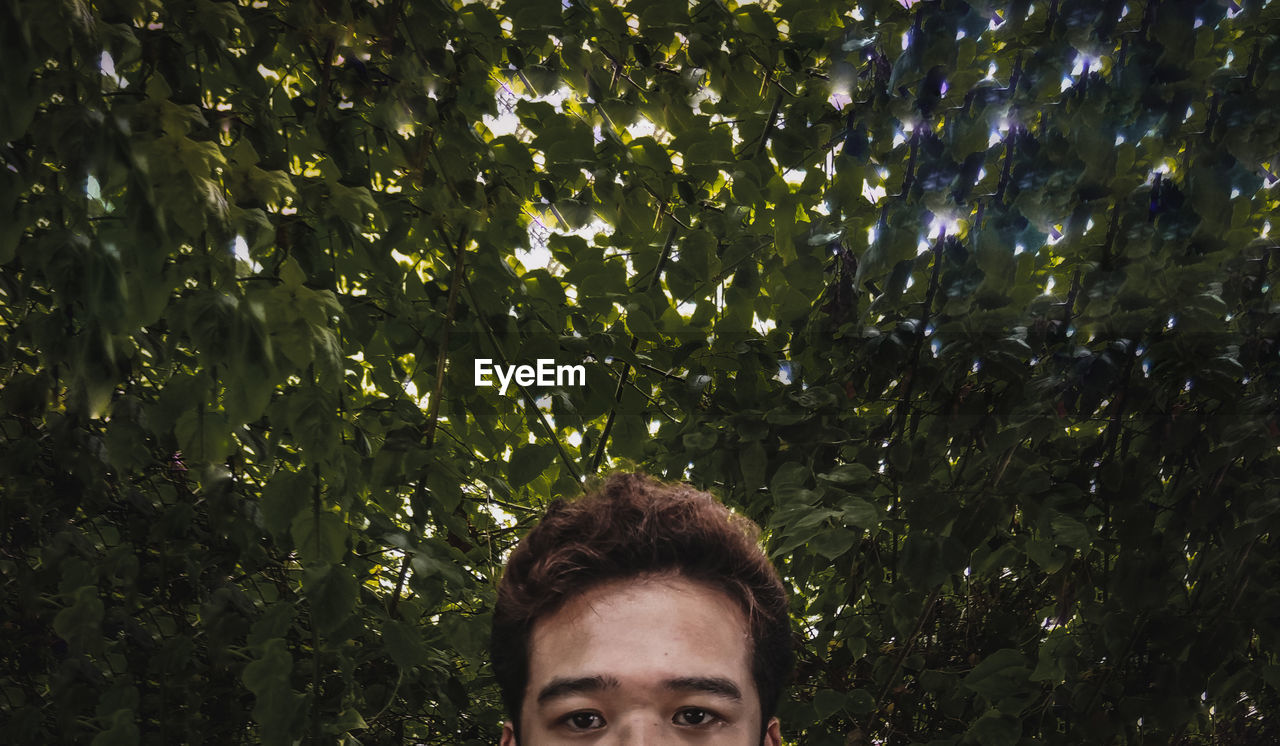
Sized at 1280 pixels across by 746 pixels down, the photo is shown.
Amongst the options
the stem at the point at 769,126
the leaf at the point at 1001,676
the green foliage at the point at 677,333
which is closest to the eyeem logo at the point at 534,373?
the green foliage at the point at 677,333

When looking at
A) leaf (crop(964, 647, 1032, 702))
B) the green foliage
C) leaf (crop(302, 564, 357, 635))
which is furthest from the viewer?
leaf (crop(964, 647, 1032, 702))

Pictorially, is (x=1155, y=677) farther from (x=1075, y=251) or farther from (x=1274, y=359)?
(x=1075, y=251)

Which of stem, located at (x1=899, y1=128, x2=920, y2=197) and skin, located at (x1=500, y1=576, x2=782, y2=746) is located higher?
stem, located at (x1=899, y1=128, x2=920, y2=197)

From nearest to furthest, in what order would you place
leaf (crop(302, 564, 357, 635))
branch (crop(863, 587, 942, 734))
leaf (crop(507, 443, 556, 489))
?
1. leaf (crop(302, 564, 357, 635))
2. branch (crop(863, 587, 942, 734))
3. leaf (crop(507, 443, 556, 489))

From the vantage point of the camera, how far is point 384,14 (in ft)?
5.86

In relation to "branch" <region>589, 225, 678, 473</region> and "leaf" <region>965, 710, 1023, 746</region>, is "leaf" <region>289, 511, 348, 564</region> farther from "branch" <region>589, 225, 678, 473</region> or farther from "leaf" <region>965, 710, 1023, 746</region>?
"leaf" <region>965, 710, 1023, 746</region>

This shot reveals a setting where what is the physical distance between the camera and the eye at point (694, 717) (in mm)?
1386

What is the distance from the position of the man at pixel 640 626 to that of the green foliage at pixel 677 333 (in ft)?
0.40

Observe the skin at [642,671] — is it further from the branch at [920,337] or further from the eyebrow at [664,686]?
the branch at [920,337]

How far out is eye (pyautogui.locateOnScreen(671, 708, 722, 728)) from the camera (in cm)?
139

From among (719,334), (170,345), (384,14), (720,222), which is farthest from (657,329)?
(170,345)

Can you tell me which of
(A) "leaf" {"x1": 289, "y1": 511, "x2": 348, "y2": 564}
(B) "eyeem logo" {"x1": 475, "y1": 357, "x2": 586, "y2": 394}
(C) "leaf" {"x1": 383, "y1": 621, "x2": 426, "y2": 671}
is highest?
(B) "eyeem logo" {"x1": 475, "y1": 357, "x2": 586, "y2": 394}

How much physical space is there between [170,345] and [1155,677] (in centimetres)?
176

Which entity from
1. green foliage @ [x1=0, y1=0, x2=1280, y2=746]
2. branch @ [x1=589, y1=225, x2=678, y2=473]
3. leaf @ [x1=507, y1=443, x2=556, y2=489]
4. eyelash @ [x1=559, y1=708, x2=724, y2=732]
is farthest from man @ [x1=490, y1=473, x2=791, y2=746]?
branch @ [x1=589, y1=225, x2=678, y2=473]
